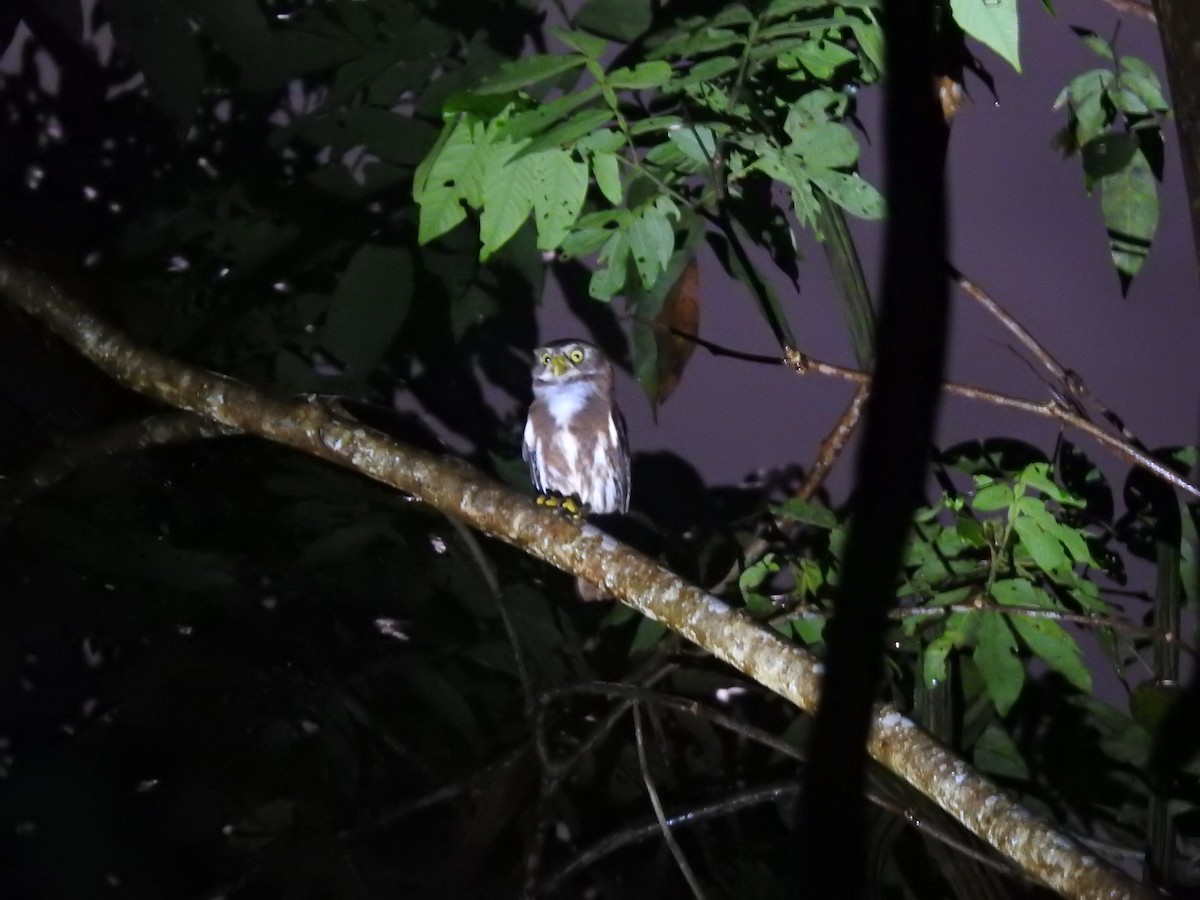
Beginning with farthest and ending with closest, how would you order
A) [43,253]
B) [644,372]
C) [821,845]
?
1. [43,253]
2. [644,372]
3. [821,845]

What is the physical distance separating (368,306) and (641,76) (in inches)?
20.5

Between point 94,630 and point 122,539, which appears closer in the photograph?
point 122,539

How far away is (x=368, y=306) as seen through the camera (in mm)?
1304

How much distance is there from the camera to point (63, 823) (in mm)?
1442

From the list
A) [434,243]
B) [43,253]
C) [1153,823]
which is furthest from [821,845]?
[43,253]

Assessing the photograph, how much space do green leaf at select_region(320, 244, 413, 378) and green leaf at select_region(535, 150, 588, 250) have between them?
0.35 meters

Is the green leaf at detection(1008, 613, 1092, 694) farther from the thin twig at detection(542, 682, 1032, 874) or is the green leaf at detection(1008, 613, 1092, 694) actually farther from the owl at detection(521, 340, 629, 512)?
the owl at detection(521, 340, 629, 512)

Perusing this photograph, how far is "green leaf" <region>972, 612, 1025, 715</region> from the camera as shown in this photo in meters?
1.20

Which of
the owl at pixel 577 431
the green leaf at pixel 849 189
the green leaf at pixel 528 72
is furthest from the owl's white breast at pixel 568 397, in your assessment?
the green leaf at pixel 528 72

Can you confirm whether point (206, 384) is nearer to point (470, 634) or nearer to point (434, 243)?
point (434, 243)

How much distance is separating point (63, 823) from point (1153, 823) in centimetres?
147

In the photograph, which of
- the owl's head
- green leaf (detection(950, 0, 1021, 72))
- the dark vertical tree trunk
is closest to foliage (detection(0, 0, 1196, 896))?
the owl's head

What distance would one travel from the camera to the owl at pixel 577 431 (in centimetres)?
205

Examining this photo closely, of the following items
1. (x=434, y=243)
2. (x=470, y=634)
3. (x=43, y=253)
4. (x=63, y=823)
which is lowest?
(x=63, y=823)
